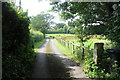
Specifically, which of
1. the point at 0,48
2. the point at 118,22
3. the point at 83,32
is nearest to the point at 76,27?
the point at 83,32

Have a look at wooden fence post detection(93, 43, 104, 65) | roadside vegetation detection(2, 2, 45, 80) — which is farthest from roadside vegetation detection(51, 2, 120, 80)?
roadside vegetation detection(2, 2, 45, 80)

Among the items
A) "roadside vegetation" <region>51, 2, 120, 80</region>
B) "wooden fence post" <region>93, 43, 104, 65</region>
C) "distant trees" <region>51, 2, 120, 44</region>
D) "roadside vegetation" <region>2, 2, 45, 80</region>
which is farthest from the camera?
"distant trees" <region>51, 2, 120, 44</region>

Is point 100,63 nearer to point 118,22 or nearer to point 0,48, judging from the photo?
point 118,22

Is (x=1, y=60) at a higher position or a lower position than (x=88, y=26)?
lower

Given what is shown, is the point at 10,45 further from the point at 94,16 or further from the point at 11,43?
the point at 94,16

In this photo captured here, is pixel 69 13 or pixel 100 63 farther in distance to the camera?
pixel 69 13

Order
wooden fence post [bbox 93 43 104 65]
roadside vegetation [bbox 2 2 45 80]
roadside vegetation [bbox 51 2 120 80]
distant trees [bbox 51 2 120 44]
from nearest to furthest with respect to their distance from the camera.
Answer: roadside vegetation [bbox 2 2 45 80], wooden fence post [bbox 93 43 104 65], roadside vegetation [bbox 51 2 120 80], distant trees [bbox 51 2 120 44]

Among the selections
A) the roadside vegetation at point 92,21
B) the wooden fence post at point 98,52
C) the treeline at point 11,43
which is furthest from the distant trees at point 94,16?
the treeline at point 11,43

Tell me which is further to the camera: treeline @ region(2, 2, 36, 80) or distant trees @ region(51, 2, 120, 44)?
distant trees @ region(51, 2, 120, 44)

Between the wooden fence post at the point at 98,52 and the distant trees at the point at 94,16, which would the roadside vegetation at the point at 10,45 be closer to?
the wooden fence post at the point at 98,52

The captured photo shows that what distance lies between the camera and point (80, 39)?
9.10 metres

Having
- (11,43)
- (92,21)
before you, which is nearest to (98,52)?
(11,43)

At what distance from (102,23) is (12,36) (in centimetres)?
617

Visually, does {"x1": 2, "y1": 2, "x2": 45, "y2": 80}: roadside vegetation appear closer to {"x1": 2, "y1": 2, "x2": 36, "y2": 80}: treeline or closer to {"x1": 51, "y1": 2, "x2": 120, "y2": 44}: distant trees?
{"x1": 2, "y1": 2, "x2": 36, "y2": 80}: treeline
